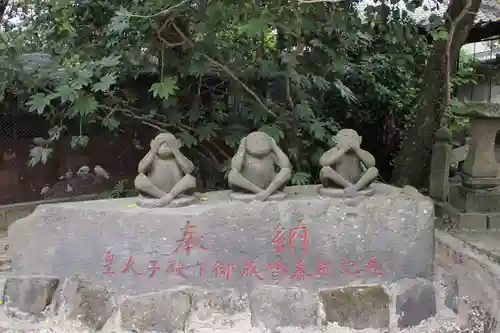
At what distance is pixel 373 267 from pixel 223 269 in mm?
1005

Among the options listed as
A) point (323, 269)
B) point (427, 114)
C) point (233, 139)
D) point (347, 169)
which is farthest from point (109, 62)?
point (427, 114)

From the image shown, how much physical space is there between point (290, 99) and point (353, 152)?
5.47 ft

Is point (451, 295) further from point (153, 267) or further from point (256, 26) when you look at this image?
point (256, 26)

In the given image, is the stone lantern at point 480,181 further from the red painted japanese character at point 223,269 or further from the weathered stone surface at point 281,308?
the red painted japanese character at point 223,269

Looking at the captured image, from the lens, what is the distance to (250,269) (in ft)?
10.7

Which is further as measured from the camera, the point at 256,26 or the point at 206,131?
the point at 206,131

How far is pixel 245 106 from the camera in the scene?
5012 millimetres

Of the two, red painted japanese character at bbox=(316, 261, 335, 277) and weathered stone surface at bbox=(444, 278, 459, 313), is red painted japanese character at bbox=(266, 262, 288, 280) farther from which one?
weathered stone surface at bbox=(444, 278, 459, 313)

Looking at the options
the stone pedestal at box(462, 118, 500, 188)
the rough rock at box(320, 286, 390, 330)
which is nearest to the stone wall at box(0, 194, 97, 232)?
the rough rock at box(320, 286, 390, 330)

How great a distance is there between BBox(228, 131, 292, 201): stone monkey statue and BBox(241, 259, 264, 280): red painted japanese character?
439 mm

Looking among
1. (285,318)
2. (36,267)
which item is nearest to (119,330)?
(36,267)

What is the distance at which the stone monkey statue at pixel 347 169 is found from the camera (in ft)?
11.0

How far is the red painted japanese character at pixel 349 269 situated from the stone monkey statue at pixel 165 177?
110 centimetres

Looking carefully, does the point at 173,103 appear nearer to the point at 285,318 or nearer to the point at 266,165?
the point at 266,165
